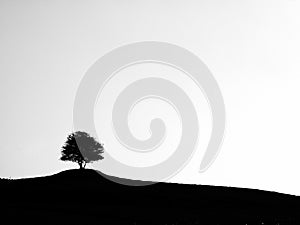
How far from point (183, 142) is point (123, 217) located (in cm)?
2012

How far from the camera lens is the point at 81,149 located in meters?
69.6

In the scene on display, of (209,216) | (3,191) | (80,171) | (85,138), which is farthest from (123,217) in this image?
(85,138)

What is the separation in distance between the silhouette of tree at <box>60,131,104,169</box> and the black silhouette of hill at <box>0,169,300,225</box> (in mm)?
6835

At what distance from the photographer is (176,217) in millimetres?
35156

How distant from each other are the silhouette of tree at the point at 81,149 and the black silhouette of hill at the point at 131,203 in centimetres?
684

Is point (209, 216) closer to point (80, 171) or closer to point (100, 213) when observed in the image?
point (100, 213)

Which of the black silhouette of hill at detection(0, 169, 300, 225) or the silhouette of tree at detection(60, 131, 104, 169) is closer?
the black silhouette of hill at detection(0, 169, 300, 225)

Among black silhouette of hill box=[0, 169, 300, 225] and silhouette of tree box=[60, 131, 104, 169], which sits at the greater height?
silhouette of tree box=[60, 131, 104, 169]

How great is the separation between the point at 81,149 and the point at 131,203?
28.6m

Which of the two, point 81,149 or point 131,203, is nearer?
point 131,203

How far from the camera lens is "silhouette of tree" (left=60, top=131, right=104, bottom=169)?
6938cm

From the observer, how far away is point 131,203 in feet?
142

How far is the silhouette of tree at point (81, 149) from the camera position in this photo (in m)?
69.4

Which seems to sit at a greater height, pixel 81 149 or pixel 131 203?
pixel 81 149
